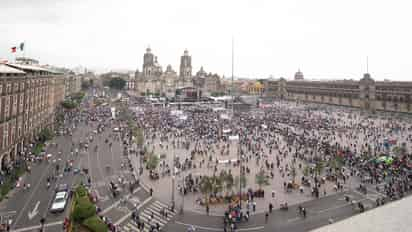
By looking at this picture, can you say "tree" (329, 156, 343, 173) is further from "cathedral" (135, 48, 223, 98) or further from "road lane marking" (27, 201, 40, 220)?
"cathedral" (135, 48, 223, 98)

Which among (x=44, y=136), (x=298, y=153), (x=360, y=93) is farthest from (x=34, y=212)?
(x=360, y=93)

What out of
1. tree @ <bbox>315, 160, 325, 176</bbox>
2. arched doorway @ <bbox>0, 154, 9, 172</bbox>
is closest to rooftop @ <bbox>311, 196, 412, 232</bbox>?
tree @ <bbox>315, 160, 325, 176</bbox>

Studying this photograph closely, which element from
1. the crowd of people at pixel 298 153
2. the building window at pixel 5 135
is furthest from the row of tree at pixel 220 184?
the building window at pixel 5 135

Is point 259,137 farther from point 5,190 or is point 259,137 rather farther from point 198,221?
point 5,190

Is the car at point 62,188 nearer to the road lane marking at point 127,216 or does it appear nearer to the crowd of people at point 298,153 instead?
the road lane marking at point 127,216

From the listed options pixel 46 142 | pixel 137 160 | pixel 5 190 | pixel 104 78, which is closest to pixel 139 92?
pixel 104 78

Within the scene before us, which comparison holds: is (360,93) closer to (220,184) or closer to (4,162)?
(220,184)

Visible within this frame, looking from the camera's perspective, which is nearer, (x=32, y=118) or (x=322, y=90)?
(x=32, y=118)
